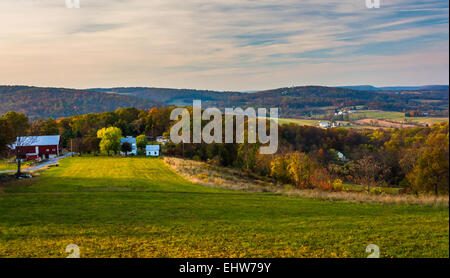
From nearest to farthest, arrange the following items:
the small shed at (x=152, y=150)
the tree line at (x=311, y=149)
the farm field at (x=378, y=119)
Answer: the tree line at (x=311, y=149) → the farm field at (x=378, y=119) → the small shed at (x=152, y=150)

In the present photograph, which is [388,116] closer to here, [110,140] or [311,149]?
[311,149]

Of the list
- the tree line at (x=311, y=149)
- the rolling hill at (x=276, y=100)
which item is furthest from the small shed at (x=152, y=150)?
the rolling hill at (x=276, y=100)

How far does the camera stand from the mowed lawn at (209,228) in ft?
17.5

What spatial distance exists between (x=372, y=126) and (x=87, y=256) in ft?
91.5

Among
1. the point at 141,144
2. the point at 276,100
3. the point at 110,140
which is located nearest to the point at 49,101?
the point at 110,140

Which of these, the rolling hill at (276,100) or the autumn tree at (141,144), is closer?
the rolling hill at (276,100)

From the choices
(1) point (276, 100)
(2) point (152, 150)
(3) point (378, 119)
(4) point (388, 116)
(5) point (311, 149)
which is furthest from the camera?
(2) point (152, 150)

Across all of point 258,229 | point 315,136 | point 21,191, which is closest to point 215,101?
point 315,136

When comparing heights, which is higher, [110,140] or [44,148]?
[110,140]

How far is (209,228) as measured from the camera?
23.2 feet

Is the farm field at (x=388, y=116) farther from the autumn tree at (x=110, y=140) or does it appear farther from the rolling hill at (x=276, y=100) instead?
the autumn tree at (x=110, y=140)
